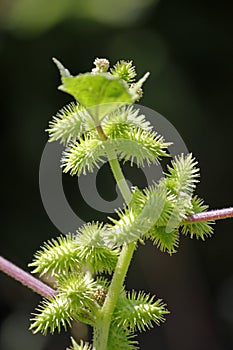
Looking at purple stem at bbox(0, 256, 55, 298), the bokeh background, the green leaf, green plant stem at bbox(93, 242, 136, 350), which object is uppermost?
the bokeh background

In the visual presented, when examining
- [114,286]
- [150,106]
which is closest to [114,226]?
[114,286]

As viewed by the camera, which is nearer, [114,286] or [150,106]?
[114,286]

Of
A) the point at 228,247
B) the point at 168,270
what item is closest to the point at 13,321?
the point at 168,270

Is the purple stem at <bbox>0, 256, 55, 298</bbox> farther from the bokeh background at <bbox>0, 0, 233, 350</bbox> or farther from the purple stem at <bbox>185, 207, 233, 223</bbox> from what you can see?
the bokeh background at <bbox>0, 0, 233, 350</bbox>

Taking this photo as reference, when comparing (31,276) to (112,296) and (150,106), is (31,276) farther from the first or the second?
(150,106)

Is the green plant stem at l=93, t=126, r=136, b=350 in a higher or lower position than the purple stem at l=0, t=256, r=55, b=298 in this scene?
lower

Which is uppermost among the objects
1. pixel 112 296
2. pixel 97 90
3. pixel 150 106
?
pixel 150 106

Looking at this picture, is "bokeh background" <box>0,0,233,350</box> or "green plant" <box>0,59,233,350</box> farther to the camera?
"bokeh background" <box>0,0,233,350</box>

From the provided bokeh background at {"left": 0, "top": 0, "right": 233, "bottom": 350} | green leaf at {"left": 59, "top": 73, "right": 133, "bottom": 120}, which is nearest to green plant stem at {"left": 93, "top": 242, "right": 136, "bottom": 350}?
green leaf at {"left": 59, "top": 73, "right": 133, "bottom": 120}
